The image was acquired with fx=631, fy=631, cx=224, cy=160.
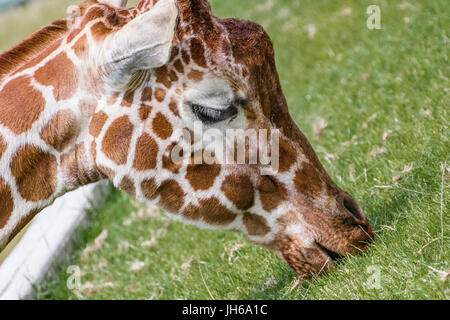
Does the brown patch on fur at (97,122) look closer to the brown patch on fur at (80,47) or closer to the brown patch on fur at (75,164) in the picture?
the brown patch on fur at (75,164)

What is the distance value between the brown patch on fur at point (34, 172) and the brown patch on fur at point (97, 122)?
31 cm

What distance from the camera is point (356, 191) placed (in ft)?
15.8

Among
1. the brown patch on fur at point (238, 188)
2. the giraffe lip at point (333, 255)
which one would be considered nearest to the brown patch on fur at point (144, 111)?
the brown patch on fur at point (238, 188)

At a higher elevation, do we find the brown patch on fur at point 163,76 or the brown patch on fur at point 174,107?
the brown patch on fur at point 163,76

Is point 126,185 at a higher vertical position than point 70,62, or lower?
lower

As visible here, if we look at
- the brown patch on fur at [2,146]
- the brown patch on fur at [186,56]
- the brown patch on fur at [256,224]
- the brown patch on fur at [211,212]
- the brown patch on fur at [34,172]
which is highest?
the brown patch on fur at [186,56]

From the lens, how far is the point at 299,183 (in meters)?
3.71

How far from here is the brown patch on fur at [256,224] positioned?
3793mm

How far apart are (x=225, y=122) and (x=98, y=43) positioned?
86 cm

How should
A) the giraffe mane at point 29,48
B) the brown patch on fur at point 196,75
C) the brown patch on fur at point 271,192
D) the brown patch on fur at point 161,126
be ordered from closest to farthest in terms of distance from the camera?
the brown patch on fur at point 196,75 < the brown patch on fur at point 161,126 < the brown patch on fur at point 271,192 < the giraffe mane at point 29,48

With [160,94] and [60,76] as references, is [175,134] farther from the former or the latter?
[60,76]

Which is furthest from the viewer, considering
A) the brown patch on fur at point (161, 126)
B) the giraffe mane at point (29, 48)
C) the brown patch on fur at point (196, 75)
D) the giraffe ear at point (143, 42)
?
the giraffe mane at point (29, 48)
